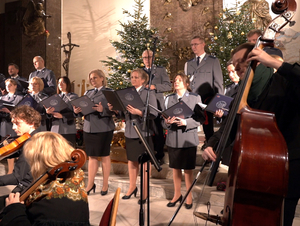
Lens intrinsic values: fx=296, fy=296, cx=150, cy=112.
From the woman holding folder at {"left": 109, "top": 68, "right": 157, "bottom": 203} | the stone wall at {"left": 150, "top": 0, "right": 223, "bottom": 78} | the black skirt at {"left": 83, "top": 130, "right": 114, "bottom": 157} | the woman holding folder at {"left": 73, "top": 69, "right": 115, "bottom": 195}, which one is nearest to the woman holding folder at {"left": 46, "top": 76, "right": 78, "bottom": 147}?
the woman holding folder at {"left": 73, "top": 69, "right": 115, "bottom": 195}

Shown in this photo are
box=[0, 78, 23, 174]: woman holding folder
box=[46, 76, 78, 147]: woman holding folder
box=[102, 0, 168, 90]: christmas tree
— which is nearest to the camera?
box=[46, 76, 78, 147]: woman holding folder

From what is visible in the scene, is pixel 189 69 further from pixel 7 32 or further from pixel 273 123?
pixel 7 32

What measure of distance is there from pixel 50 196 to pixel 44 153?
263mm

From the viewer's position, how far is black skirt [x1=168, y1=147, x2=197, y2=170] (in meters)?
3.62

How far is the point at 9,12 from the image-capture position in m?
9.33

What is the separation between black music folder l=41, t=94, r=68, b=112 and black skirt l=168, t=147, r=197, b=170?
6.20 feet

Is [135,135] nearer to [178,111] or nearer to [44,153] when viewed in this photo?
[178,111]

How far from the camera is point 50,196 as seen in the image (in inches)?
60.7

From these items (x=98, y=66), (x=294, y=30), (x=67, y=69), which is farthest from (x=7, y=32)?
(x=294, y=30)

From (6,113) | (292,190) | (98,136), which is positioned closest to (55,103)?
(98,136)

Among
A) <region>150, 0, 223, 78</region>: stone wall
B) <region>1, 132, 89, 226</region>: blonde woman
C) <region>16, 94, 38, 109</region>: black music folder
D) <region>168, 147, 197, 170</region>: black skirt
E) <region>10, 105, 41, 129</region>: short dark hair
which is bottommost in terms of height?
<region>168, 147, 197, 170</region>: black skirt

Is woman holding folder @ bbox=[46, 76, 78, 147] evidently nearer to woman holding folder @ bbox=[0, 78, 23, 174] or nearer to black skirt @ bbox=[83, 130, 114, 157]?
black skirt @ bbox=[83, 130, 114, 157]

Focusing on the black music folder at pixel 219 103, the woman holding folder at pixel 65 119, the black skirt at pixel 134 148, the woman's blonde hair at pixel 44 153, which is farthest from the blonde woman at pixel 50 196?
the woman holding folder at pixel 65 119

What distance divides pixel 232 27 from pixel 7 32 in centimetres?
689
